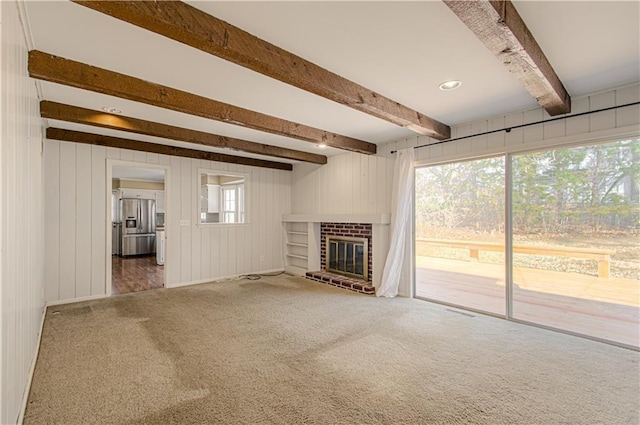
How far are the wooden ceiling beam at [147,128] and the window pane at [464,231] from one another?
247 cm

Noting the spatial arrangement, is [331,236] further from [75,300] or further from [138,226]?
[138,226]

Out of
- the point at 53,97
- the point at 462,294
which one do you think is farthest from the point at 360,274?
the point at 53,97

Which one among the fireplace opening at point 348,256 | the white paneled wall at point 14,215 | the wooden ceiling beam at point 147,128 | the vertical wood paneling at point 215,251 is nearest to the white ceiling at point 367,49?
the wooden ceiling beam at point 147,128

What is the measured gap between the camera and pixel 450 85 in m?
2.83

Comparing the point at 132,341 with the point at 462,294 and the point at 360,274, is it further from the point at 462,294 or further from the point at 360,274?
the point at 462,294

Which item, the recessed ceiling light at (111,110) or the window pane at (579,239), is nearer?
the window pane at (579,239)

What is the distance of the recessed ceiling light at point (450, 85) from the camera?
2770mm

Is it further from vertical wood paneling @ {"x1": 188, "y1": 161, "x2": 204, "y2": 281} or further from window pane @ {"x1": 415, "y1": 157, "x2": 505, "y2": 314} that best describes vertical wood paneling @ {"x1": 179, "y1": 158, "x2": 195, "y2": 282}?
window pane @ {"x1": 415, "y1": 157, "x2": 505, "y2": 314}

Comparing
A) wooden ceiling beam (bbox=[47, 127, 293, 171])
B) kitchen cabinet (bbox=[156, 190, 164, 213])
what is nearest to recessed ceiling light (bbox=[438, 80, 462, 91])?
wooden ceiling beam (bbox=[47, 127, 293, 171])

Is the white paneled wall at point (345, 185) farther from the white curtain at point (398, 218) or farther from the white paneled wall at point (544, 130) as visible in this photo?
the white paneled wall at point (544, 130)

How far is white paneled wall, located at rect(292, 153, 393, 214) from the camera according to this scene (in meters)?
4.94

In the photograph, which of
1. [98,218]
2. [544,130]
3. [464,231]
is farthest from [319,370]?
[98,218]

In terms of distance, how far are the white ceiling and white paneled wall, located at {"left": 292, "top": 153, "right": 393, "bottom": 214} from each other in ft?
5.54

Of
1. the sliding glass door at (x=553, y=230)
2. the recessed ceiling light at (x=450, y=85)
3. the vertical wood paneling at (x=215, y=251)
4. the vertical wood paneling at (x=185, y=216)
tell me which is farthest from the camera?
the vertical wood paneling at (x=215, y=251)
